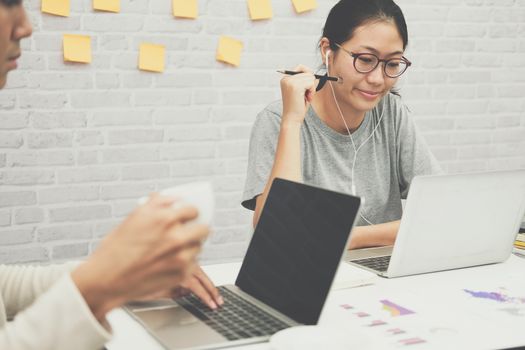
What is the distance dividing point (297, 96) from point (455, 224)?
1.85ft

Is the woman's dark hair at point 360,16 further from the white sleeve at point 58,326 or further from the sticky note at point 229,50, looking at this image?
the white sleeve at point 58,326

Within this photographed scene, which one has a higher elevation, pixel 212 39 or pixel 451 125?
pixel 212 39

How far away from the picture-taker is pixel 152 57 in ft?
8.37

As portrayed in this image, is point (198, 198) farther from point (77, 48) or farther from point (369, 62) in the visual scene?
point (77, 48)

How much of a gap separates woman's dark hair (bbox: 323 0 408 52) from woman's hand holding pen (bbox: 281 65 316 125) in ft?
0.52

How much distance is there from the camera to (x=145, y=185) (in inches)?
103

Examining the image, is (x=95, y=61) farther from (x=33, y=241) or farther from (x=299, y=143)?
(x=299, y=143)

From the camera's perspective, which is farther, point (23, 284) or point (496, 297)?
point (496, 297)

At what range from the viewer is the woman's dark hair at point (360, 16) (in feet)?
5.78

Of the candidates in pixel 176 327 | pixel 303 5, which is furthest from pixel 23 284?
pixel 303 5

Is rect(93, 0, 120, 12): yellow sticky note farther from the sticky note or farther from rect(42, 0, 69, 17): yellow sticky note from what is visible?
the sticky note

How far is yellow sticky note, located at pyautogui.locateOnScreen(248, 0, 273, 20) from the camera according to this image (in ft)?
8.75

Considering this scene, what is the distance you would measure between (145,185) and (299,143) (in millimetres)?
1083

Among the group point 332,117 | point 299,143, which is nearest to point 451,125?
point 332,117
